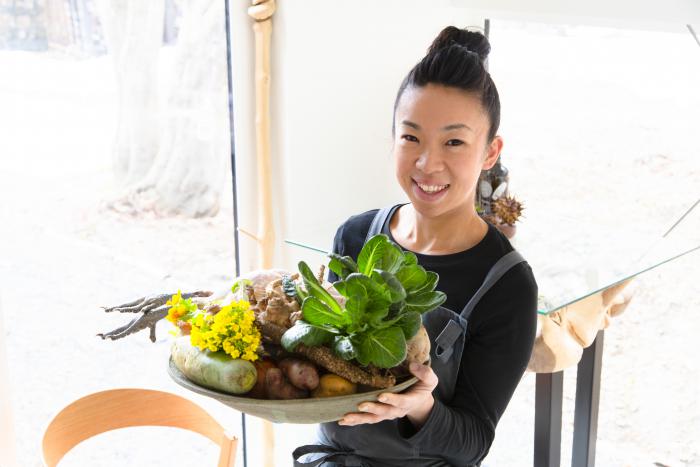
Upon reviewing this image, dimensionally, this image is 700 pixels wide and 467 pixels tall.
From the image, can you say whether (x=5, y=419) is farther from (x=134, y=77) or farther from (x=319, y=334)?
(x=319, y=334)

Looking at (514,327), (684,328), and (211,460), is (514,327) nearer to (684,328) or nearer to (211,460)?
(684,328)

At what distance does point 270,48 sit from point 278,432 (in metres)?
0.84

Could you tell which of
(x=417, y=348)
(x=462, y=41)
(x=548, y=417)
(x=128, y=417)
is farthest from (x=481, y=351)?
(x=128, y=417)

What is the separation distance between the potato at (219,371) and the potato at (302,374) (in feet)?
0.12

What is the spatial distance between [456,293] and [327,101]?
68 centimetres

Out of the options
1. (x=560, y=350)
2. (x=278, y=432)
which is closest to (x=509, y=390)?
(x=560, y=350)

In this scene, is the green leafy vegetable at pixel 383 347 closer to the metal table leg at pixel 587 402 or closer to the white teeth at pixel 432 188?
the white teeth at pixel 432 188

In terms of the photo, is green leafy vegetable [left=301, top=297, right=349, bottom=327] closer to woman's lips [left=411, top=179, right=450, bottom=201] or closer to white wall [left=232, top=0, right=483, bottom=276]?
woman's lips [left=411, top=179, right=450, bottom=201]

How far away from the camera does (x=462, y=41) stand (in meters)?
1.14

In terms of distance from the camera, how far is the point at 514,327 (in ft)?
3.46

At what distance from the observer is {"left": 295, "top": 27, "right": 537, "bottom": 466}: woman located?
3.48 feet

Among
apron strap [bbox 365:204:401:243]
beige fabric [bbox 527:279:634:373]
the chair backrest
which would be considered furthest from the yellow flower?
beige fabric [bbox 527:279:634:373]

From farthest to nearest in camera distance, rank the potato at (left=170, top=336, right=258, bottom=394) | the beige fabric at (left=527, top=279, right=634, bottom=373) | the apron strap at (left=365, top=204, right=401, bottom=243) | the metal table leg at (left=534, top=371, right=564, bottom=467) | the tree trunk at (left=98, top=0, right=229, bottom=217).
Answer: the tree trunk at (left=98, top=0, right=229, bottom=217), the metal table leg at (left=534, top=371, right=564, bottom=467), the beige fabric at (left=527, top=279, right=634, bottom=373), the apron strap at (left=365, top=204, right=401, bottom=243), the potato at (left=170, top=336, right=258, bottom=394)

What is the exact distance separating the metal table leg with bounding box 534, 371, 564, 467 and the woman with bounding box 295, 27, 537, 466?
1.49ft
